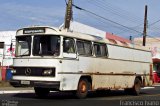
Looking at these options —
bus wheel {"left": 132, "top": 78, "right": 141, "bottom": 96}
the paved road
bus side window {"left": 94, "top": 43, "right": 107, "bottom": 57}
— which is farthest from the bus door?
bus wheel {"left": 132, "top": 78, "right": 141, "bottom": 96}

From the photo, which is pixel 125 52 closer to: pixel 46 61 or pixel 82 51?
pixel 82 51

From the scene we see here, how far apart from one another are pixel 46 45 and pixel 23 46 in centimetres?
136

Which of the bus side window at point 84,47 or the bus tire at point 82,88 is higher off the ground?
the bus side window at point 84,47

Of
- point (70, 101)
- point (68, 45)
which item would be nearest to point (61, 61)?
point (68, 45)

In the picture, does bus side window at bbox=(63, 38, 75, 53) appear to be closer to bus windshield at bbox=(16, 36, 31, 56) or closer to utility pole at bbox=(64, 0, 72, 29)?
bus windshield at bbox=(16, 36, 31, 56)

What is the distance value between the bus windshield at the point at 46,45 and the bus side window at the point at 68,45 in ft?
1.24

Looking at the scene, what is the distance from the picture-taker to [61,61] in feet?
59.0

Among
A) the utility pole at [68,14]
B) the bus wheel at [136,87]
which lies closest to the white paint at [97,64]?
the bus wheel at [136,87]

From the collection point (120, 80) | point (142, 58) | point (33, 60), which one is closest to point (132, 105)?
point (33, 60)

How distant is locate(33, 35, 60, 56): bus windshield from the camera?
711 inches

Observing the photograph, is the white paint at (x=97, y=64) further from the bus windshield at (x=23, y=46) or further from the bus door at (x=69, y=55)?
the bus windshield at (x=23, y=46)

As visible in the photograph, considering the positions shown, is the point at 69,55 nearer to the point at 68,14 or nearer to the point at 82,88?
the point at 82,88

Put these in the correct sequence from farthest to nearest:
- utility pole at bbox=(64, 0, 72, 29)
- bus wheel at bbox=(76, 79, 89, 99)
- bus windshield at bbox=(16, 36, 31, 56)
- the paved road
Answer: utility pole at bbox=(64, 0, 72, 29), bus wheel at bbox=(76, 79, 89, 99), bus windshield at bbox=(16, 36, 31, 56), the paved road

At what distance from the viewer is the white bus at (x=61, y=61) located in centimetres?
1797
